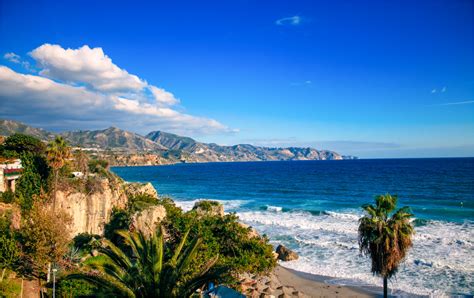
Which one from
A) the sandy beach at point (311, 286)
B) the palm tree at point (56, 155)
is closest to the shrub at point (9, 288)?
the palm tree at point (56, 155)

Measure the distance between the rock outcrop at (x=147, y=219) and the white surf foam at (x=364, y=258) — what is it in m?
11.5

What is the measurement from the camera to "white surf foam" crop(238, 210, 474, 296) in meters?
22.3

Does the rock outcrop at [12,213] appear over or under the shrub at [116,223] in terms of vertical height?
over

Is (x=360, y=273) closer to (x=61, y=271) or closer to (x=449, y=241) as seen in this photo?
(x=449, y=241)

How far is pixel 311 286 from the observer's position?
2241 cm

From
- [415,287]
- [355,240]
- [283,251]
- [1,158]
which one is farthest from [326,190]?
[1,158]

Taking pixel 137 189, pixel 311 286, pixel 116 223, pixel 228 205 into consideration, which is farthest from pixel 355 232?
pixel 228 205

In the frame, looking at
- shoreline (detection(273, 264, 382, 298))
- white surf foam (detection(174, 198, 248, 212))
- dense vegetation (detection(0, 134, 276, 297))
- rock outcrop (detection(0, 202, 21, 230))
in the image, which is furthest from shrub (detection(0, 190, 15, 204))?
white surf foam (detection(174, 198, 248, 212))

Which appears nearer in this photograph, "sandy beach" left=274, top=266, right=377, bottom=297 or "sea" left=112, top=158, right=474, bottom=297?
"sandy beach" left=274, top=266, right=377, bottom=297

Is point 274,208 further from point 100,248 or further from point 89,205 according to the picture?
point 100,248

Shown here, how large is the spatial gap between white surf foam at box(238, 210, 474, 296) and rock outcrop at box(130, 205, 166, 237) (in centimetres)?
1152

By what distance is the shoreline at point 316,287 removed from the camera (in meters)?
21.0

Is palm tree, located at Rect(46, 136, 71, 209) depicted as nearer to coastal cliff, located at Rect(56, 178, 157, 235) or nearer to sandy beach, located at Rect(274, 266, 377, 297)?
coastal cliff, located at Rect(56, 178, 157, 235)

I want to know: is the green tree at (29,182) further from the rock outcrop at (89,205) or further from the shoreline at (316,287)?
the shoreline at (316,287)
